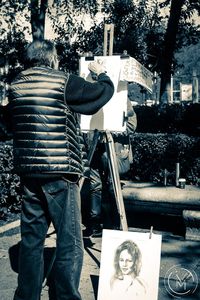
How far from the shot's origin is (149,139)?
26.1 ft

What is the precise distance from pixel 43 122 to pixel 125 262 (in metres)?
1.17

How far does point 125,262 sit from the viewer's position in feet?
Answer: 10.1

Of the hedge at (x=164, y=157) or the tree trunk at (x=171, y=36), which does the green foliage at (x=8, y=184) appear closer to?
the hedge at (x=164, y=157)

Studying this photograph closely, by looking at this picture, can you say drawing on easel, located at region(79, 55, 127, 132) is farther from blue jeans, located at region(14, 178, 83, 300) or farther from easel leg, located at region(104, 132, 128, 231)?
blue jeans, located at region(14, 178, 83, 300)

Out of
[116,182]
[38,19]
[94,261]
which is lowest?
[94,261]

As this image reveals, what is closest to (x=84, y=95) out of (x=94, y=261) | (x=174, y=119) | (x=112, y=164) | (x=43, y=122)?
(x=43, y=122)

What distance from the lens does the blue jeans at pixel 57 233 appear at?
2.88 meters

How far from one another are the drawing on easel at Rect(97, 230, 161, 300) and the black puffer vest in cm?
66

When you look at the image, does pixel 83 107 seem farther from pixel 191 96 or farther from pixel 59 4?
pixel 191 96

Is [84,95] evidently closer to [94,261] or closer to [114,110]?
[114,110]

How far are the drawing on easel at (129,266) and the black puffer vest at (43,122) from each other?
66cm

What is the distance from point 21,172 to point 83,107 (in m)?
0.62

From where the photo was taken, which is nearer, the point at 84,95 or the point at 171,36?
the point at 84,95

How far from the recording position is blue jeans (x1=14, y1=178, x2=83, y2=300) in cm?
288
